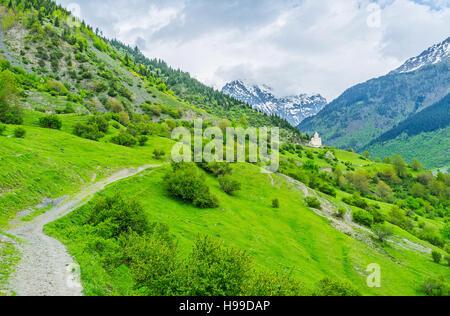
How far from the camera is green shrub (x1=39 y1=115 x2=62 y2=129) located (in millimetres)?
60812

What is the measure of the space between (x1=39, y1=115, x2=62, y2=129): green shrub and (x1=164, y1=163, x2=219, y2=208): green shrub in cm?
3630

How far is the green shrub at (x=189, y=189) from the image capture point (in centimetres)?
4647

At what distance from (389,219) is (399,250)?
98.9 ft

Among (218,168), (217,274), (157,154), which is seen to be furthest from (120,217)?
(218,168)

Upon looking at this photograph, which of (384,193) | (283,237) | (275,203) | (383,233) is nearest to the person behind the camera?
(283,237)

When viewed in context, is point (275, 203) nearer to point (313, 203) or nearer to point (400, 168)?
point (313, 203)

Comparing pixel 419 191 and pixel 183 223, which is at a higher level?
pixel 183 223

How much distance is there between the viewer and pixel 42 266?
52.1 ft

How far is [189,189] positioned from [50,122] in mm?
43488

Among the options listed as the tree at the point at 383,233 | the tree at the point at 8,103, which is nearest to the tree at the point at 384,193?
the tree at the point at 383,233

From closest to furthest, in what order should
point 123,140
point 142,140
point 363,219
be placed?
point 363,219 → point 123,140 → point 142,140

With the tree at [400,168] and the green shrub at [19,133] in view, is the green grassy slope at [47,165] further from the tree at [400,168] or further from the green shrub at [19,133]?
the tree at [400,168]

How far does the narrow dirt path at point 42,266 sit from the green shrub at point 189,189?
21722mm

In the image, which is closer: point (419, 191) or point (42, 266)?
point (42, 266)
